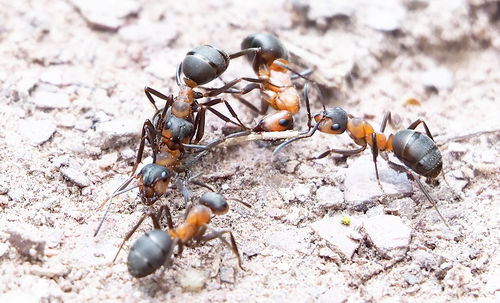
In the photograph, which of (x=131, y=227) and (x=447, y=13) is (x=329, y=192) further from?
(x=447, y=13)

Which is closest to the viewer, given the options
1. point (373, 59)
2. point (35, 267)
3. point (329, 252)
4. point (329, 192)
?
point (35, 267)

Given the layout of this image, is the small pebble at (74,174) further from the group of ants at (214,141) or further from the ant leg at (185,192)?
the ant leg at (185,192)

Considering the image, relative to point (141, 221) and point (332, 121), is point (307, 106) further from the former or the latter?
point (141, 221)

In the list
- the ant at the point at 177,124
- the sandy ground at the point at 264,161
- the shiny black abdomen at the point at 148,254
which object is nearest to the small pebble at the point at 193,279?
the sandy ground at the point at 264,161

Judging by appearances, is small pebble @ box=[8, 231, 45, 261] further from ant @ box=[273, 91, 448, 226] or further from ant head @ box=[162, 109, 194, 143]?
ant @ box=[273, 91, 448, 226]

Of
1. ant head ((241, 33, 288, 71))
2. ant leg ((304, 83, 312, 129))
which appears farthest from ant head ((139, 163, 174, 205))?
ant head ((241, 33, 288, 71))

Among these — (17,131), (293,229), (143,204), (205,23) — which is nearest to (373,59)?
(205,23)
